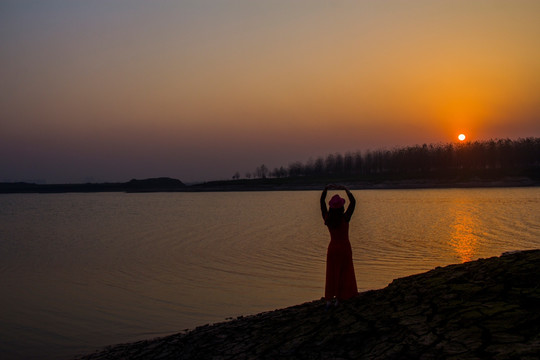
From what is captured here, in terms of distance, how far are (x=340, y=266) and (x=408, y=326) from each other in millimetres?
1579

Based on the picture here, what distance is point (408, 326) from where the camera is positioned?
22.1ft

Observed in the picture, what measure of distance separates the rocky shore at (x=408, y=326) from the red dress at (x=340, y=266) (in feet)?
0.84

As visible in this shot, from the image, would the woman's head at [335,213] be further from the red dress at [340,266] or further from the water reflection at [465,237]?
the water reflection at [465,237]

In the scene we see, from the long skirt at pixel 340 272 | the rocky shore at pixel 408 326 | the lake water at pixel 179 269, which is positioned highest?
the long skirt at pixel 340 272

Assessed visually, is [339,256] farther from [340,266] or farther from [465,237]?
[465,237]

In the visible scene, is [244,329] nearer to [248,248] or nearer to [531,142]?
[248,248]

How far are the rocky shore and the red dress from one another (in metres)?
0.26

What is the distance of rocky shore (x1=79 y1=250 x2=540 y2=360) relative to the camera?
19.4 ft

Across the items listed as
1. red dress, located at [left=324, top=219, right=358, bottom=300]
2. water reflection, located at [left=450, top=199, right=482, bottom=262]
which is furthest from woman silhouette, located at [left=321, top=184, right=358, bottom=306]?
water reflection, located at [left=450, top=199, right=482, bottom=262]

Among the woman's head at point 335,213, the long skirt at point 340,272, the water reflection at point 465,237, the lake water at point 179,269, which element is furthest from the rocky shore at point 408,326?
the water reflection at point 465,237

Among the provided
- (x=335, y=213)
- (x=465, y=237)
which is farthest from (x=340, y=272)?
(x=465, y=237)

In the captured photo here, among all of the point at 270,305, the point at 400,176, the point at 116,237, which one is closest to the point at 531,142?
the point at 400,176

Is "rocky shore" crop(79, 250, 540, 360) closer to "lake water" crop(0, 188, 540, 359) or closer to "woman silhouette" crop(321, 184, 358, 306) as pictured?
"woman silhouette" crop(321, 184, 358, 306)

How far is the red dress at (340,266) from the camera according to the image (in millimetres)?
7992
